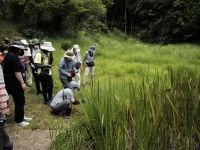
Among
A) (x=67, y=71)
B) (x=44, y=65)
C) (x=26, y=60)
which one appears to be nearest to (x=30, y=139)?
(x=44, y=65)

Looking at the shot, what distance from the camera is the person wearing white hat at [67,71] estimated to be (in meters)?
10.9

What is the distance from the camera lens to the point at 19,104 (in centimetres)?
852

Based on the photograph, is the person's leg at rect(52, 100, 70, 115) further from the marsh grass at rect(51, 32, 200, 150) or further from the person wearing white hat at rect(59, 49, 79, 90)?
the marsh grass at rect(51, 32, 200, 150)

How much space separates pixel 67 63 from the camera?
1106cm

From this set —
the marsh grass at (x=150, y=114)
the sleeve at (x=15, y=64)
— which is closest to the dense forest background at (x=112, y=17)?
the sleeve at (x=15, y=64)

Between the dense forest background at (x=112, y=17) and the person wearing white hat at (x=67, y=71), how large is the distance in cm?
1288

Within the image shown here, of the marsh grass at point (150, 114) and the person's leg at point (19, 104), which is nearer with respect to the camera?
the marsh grass at point (150, 114)

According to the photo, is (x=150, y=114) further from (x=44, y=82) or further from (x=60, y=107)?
(x=44, y=82)

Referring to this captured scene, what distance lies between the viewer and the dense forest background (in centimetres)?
2484

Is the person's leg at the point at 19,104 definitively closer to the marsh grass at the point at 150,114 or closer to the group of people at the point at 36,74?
the group of people at the point at 36,74

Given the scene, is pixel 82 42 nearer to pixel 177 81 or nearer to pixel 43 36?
pixel 43 36

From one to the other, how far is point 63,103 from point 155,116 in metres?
6.00

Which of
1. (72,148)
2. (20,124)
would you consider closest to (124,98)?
(72,148)

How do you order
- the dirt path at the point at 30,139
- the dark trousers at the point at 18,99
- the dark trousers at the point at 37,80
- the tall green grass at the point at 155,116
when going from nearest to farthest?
the tall green grass at the point at 155,116
the dirt path at the point at 30,139
the dark trousers at the point at 18,99
the dark trousers at the point at 37,80
